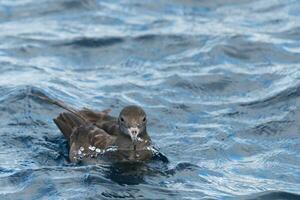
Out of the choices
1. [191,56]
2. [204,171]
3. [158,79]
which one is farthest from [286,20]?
[204,171]

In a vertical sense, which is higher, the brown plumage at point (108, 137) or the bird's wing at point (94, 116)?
the bird's wing at point (94, 116)

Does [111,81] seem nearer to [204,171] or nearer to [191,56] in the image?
[191,56]

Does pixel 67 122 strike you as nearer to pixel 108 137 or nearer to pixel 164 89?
pixel 108 137

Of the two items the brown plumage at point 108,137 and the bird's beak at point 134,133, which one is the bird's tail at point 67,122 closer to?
the brown plumage at point 108,137

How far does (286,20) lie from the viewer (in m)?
20.0

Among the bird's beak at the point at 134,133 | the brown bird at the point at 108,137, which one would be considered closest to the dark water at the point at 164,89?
the brown bird at the point at 108,137

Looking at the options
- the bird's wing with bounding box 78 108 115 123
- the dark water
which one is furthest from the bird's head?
the bird's wing with bounding box 78 108 115 123

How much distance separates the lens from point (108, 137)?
13562mm

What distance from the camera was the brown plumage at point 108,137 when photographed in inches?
514

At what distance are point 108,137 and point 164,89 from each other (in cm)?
289

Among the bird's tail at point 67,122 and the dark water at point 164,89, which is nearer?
the dark water at point 164,89

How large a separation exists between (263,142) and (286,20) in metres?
6.26

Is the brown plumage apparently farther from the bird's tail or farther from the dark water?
the dark water

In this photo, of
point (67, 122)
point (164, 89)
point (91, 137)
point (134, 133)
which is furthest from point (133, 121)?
point (164, 89)
